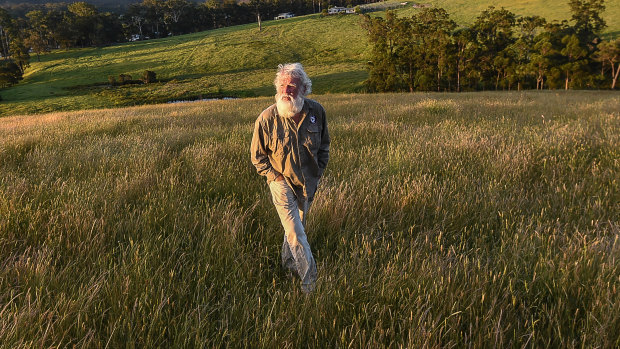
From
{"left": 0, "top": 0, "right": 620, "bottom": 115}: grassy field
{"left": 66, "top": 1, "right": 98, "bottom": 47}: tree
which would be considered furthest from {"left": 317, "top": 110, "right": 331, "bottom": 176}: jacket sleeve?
{"left": 66, "top": 1, "right": 98, "bottom": 47}: tree

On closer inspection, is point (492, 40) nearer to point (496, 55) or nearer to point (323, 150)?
point (496, 55)

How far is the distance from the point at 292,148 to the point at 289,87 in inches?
16.8

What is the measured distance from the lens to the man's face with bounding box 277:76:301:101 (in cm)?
205

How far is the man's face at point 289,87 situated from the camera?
6.72 feet

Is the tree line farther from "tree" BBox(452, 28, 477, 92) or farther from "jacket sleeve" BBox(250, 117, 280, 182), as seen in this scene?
"jacket sleeve" BBox(250, 117, 280, 182)

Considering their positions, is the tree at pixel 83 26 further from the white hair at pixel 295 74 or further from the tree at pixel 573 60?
the white hair at pixel 295 74

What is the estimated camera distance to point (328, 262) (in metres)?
2.36

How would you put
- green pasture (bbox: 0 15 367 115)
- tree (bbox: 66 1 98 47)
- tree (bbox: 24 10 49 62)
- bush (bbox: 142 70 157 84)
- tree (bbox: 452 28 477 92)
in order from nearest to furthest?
tree (bbox: 452 28 477 92), green pasture (bbox: 0 15 367 115), bush (bbox: 142 70 157 84), tree (bbox: 24 10 49 62), tree (bbox: 66 1 98 47)

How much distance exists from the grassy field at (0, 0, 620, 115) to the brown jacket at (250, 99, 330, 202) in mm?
44471

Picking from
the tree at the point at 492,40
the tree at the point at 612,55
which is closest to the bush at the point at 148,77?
the tree at the point at 492,40

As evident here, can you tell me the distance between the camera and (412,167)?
4500 millimetres

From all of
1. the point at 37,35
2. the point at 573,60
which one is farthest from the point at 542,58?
the point at 37,35

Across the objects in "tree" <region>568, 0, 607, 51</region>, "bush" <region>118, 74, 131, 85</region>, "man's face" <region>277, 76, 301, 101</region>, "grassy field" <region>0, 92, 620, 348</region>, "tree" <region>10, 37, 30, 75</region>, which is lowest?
"grassy field" <region>0, 92, 620, 348</region>

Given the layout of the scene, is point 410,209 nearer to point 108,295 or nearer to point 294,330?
point 294,330
